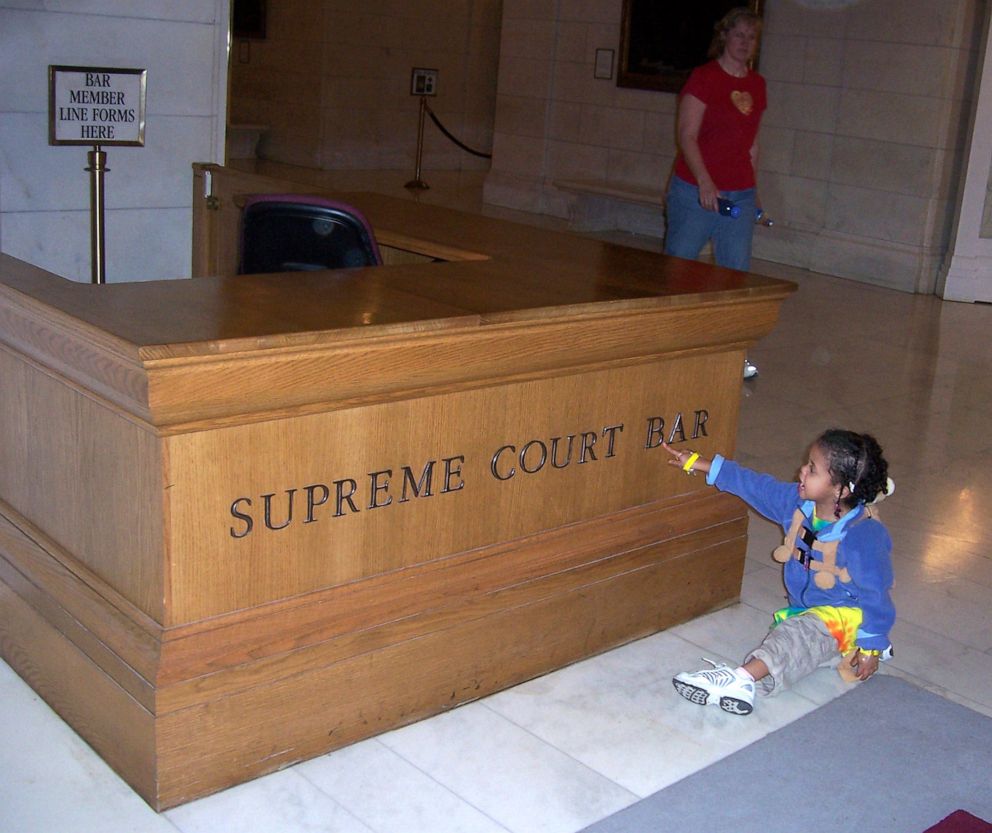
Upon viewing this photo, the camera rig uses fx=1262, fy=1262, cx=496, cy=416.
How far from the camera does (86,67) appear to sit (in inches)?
185

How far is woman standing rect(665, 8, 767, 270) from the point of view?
18.6 ft

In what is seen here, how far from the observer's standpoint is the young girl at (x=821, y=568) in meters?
3.03

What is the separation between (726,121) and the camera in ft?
18.9

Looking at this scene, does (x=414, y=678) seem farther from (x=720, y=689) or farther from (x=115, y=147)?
(x=115, y=147)

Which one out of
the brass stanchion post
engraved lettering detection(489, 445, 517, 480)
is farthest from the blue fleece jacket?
the brass stanchion post

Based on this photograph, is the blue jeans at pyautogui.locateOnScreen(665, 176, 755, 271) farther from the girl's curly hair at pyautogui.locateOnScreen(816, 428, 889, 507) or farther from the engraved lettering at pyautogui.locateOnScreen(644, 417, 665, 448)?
the girl's curly hair at pyautogui.locateOnScreen(816, 428, 889, 507)

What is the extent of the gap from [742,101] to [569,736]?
3.76 meters

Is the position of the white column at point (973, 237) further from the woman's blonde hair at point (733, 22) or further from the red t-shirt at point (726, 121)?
the woman's blonde hair at point (733, 22)

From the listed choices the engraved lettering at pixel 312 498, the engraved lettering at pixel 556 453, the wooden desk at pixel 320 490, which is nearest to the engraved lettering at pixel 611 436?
the wooden desk at pixel 320 490

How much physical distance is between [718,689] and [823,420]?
3.01 meters

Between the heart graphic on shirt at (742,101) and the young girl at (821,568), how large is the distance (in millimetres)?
2948

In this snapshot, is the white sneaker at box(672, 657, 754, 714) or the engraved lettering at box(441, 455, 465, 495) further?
the white sneaker at box(672, 657, 754, 714)

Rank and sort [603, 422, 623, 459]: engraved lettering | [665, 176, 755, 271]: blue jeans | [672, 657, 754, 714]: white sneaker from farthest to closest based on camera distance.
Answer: [665, 176, 755, 271]: blue jeans → [603, 422, 623, 459]: engraved lettering → [672, 657, 754, 714]: white sneaker

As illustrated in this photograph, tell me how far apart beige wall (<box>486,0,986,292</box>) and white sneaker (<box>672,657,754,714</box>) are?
699cm
